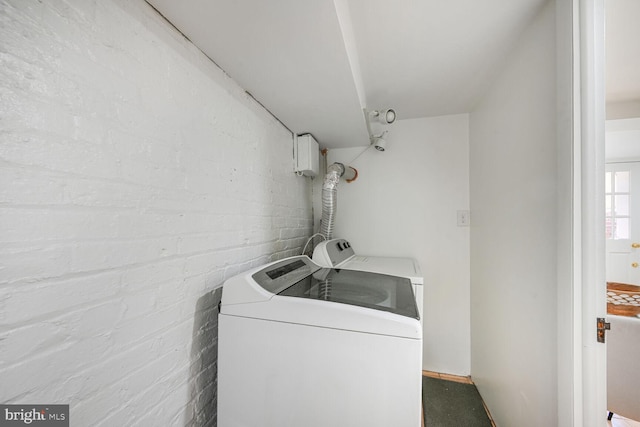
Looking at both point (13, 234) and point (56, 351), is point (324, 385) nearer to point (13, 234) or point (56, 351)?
point (56, 351)

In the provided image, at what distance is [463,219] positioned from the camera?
177 cm

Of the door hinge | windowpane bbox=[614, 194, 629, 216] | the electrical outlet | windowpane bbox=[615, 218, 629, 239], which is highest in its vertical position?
windowpane bbox=[614, 194, 629, 216]

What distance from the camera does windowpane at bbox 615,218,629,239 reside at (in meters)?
2.22

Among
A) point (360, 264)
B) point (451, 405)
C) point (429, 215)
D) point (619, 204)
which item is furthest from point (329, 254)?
point (619, 204)

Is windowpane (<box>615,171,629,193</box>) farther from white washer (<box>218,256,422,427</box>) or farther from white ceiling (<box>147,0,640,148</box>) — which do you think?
white washer (<box>218,256,422,427</box>)

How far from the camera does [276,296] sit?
0.80m

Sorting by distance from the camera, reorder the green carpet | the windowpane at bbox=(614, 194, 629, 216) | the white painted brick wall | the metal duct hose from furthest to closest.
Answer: the windowpane at bbox=(614, 194, 629, 216), the metal duct hose, the green carpet, the white painted brick wall

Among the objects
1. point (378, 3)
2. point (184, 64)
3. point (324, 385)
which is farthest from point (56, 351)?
point (378, 3)

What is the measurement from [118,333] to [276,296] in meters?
0.44

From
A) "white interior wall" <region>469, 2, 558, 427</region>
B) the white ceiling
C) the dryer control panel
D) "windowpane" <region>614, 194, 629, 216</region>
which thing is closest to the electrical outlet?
"white interior wall" <region>469, 2, 558, 427</region>

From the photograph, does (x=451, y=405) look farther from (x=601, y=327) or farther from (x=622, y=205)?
(x=622, y=205)

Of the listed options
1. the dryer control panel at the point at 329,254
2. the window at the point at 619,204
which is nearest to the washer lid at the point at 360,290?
the dryer control panel at the point at 329,254

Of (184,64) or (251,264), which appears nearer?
(184,64)

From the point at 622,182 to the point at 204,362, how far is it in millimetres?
3892
